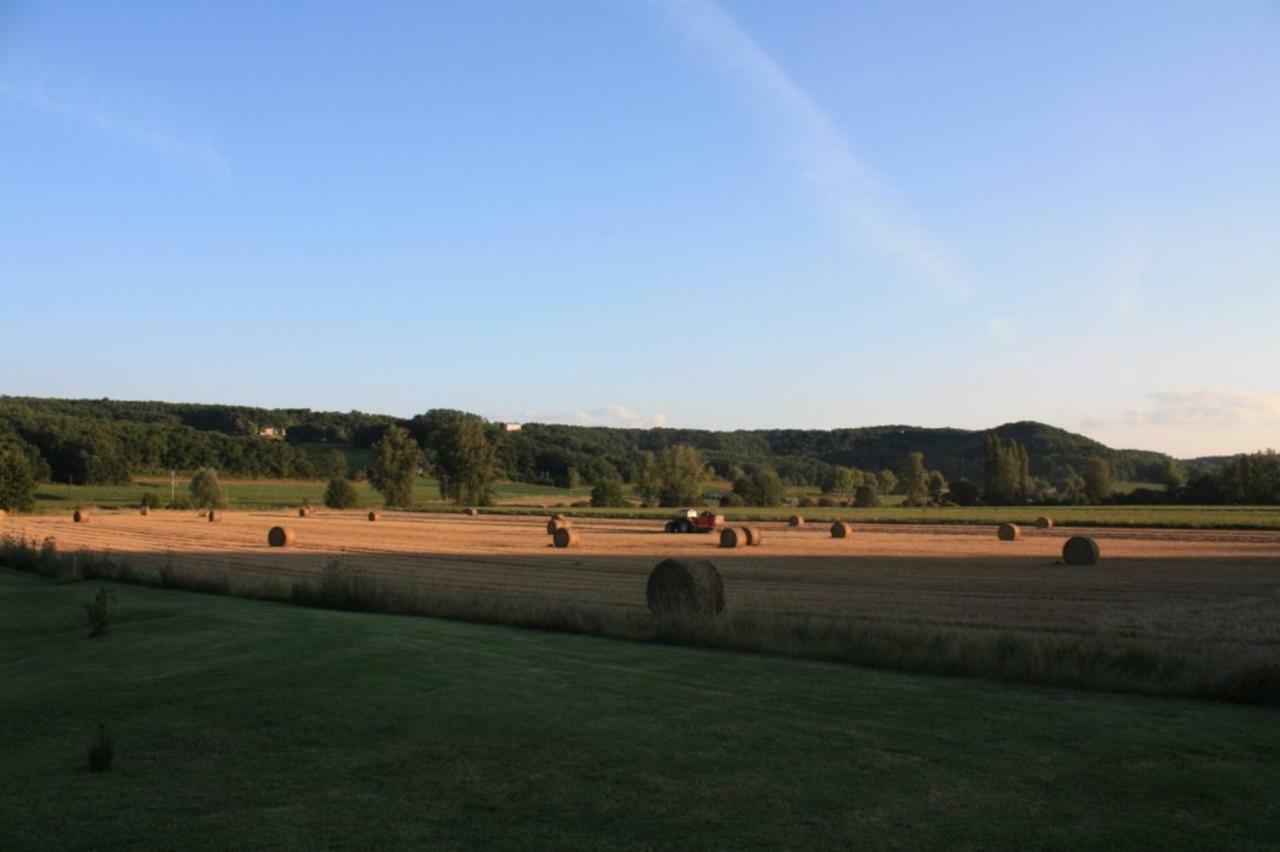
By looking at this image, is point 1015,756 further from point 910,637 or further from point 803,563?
point 803,563

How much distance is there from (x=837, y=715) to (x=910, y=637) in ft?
17.0

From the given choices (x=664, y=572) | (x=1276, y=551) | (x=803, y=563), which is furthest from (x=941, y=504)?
(x=664, y=572)

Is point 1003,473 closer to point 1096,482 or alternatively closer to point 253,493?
point 1096,482

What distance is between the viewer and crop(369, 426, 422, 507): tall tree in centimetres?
10044

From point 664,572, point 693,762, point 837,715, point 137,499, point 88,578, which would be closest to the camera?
point 693,762

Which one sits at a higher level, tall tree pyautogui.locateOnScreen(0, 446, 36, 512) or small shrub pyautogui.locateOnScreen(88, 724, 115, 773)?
tall tree pyautogui.locateOnScreen(0, 446, 36, 512)

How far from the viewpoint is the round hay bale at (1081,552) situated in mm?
33469

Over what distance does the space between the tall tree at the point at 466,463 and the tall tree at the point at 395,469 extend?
3715mm

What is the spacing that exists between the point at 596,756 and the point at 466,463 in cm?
9741

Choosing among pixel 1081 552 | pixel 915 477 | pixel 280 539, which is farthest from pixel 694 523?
pixel 915 477

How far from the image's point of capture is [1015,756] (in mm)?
8500

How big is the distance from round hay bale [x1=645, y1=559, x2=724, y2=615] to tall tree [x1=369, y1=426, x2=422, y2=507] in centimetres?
8195

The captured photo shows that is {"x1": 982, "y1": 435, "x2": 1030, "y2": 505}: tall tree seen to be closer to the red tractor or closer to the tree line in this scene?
the tree line

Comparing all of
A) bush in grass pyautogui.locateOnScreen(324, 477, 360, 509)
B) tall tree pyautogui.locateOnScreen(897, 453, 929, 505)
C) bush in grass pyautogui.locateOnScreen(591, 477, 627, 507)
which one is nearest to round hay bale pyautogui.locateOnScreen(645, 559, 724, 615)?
bush in grass pyautogui.locateOnScreen(591, 477, 627, 507)
